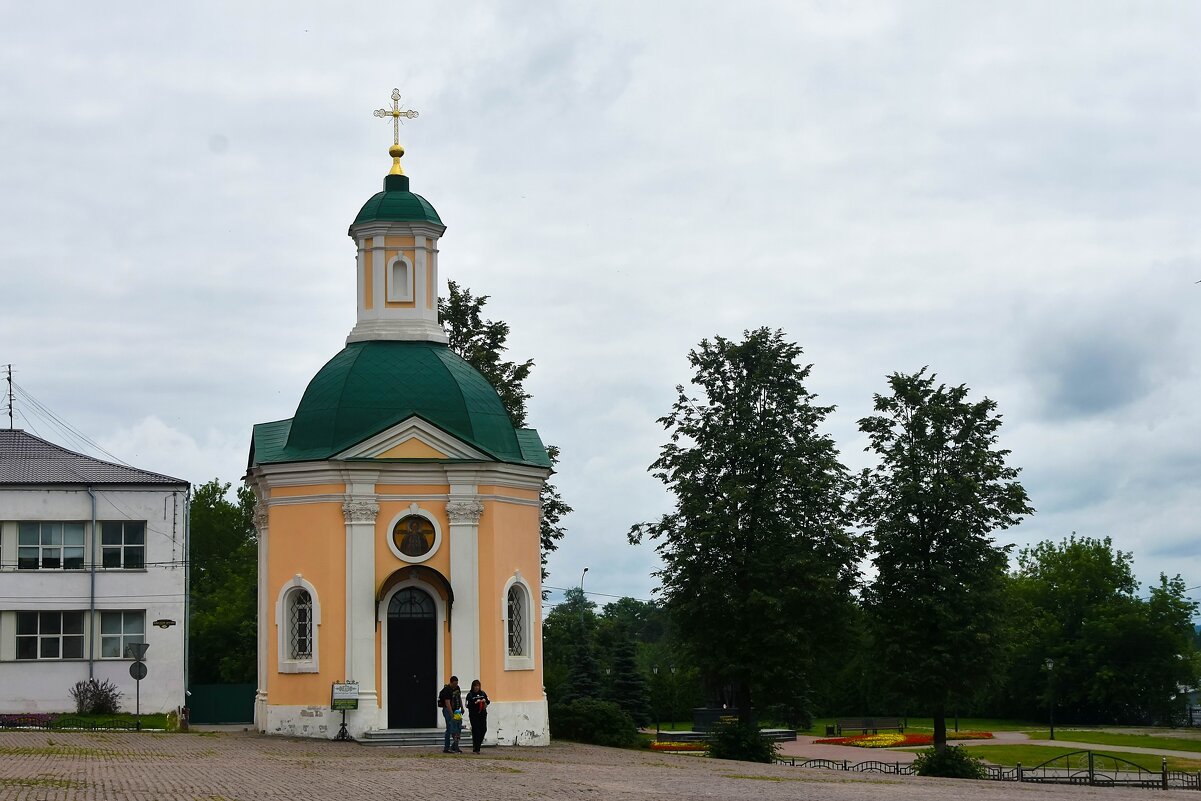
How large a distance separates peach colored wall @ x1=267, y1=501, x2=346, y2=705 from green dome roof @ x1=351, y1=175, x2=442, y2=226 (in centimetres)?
745

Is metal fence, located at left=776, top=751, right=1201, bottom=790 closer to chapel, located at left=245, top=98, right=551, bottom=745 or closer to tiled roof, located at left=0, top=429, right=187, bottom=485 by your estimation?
chapel, located at left=245, top=98, right=551, bottom=745

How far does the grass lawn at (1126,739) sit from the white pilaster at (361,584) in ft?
97.6

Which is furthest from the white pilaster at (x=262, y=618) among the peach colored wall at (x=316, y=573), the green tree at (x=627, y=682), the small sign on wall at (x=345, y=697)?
the green tree at (x=627, y=682)

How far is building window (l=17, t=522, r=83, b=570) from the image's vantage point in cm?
4456

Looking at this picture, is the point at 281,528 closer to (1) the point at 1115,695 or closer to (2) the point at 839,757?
(2) the point at 839,757

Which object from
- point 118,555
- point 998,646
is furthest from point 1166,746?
point 118,555

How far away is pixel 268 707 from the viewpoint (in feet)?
110

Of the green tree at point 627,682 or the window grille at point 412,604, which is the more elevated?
the window grille at point 412,604

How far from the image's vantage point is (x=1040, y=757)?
45.1 m

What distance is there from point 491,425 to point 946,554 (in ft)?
40.2

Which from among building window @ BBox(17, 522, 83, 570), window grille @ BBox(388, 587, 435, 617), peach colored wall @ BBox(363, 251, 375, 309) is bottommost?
window grille @ BBox(388, 587, 435, 617)

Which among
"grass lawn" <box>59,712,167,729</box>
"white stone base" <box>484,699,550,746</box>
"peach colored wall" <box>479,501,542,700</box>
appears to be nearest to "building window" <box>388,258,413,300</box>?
"peach colored wall" <box>479,501,542,700</box>

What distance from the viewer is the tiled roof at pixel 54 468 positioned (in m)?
44.9

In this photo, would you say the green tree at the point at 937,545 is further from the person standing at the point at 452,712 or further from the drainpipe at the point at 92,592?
the drainpipe at the point at 92,592
